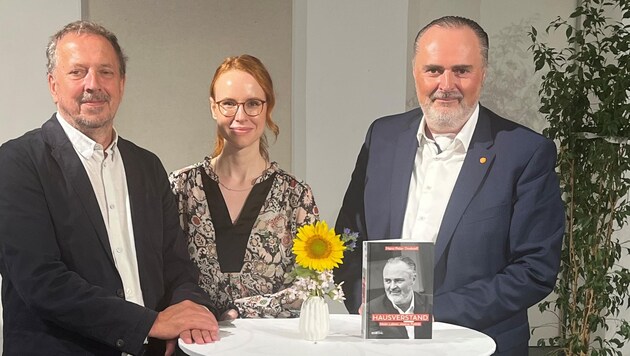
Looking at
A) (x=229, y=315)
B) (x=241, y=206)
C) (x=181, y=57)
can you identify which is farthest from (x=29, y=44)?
(x=229, y=315)

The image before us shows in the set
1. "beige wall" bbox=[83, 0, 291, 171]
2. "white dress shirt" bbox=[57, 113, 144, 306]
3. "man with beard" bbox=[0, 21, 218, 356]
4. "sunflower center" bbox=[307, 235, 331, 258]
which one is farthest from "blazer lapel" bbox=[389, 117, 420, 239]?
"white dress shirt" bbox=[57, 113, 144, 306]

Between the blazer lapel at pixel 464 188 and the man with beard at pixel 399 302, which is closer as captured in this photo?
the man with beard at pixel 399 302

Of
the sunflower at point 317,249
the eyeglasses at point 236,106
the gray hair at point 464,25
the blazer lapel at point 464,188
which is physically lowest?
the sunflower at point 317,249

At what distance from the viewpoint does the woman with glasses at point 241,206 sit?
351 cm

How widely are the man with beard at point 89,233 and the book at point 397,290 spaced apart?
55 cm

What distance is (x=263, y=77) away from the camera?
11.7ft

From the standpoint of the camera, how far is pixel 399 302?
2959 mm

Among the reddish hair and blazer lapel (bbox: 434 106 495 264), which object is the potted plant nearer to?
blazer lapel (bbox: 434 106 495 264)

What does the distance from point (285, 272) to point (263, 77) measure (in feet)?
2.68

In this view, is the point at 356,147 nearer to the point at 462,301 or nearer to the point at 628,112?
the point at 462,301

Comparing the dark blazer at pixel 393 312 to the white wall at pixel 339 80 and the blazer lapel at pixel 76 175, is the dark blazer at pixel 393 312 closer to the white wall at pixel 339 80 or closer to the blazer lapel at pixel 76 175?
the white wall at pixel 339 80

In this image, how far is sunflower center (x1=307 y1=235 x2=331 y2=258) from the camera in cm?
293

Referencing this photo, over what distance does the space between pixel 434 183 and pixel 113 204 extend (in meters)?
1.29

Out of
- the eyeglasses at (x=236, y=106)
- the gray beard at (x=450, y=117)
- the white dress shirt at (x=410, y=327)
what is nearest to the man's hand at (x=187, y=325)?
the white dress shirt at (x=410, y=327)
